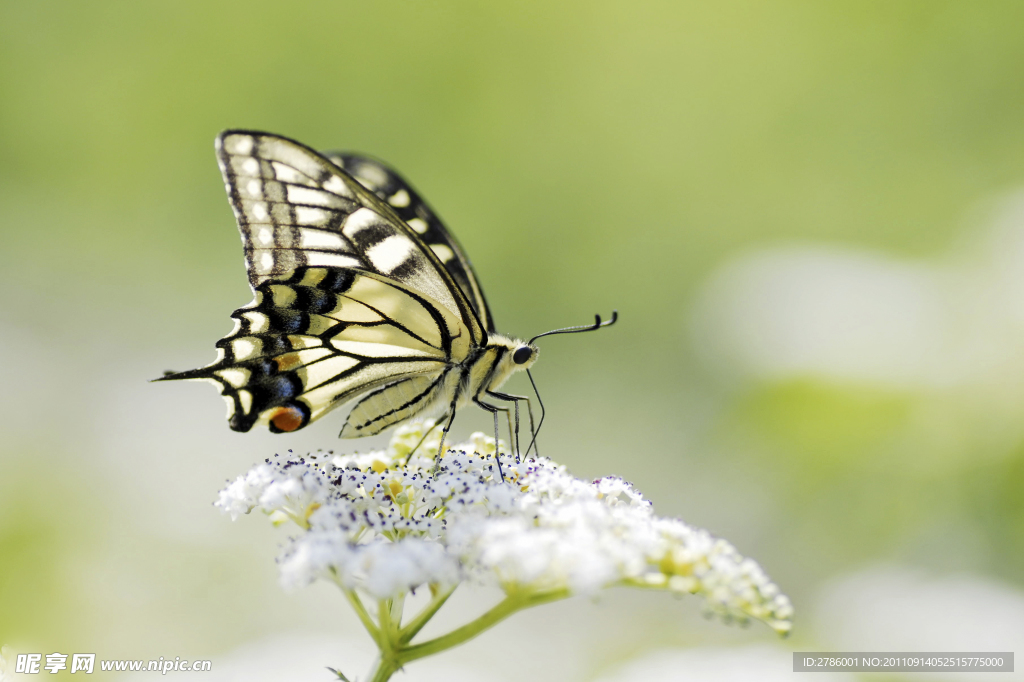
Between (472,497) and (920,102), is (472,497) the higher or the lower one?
the lower one

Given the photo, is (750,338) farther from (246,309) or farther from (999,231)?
(246,309)

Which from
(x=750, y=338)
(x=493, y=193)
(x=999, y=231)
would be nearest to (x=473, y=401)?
(x=750, y=338)

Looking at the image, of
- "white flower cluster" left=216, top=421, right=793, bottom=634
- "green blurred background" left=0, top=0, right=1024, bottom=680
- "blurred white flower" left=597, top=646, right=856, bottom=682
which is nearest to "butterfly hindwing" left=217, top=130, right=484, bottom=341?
"white flower cluster" left=216, top=421, right=793, bottom=634

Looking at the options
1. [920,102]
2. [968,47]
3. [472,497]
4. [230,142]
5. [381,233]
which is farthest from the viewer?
[920,102]

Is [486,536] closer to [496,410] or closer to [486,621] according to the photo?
[486,621]

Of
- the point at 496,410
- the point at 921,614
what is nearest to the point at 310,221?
the point at 496,410

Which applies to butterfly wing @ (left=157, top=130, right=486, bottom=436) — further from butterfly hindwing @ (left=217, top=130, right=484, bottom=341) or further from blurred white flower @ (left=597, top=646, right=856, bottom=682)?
blurred white flower @ (left=597, top=646, right=856, bottom=682)
